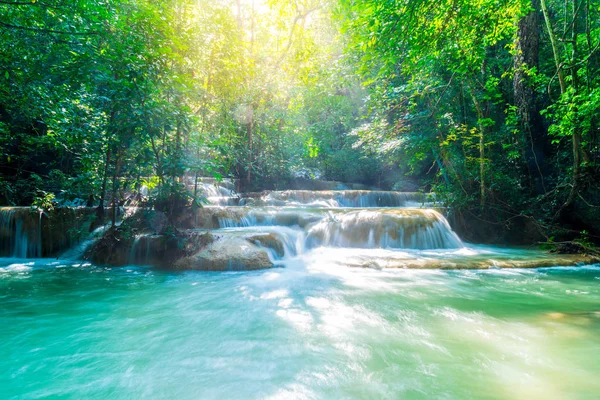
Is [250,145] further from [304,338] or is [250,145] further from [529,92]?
[304,338]

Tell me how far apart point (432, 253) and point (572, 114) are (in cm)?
425

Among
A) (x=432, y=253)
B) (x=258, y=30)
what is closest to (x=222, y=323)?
(x=432, y=253)

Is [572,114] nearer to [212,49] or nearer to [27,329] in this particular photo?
[212,49]

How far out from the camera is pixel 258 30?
13547 mm

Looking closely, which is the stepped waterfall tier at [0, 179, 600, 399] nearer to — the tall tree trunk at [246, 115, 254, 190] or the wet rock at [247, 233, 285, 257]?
the wet rock at [247, 233, 285, 257]

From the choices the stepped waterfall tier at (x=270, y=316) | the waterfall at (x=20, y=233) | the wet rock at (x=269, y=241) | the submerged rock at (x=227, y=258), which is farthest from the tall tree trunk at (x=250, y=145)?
the waterfall at (x=20, y=233)

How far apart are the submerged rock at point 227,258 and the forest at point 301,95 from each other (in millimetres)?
1534

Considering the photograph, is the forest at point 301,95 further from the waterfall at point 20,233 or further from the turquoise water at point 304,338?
the turquoise water at point 304,338

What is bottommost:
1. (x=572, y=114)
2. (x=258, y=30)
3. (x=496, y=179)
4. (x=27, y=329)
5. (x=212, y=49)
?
(x=27, y=329)

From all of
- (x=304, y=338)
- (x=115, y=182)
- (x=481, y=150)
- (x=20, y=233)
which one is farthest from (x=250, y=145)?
(x=304, y=338)

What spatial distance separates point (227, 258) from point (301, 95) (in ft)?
26.2

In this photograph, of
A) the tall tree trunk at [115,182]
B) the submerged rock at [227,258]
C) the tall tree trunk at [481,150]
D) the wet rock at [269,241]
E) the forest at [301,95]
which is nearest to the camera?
the forest at [301,95]

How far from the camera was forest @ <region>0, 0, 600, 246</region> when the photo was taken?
14.9 feet

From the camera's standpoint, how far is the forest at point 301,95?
4534 mm
